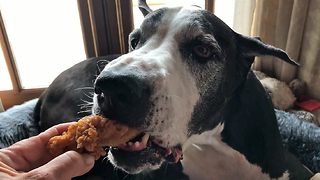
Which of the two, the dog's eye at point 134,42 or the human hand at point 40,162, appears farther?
the dog's eye at point 134,42

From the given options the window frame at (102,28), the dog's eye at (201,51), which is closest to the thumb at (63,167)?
the dog's eye at (201,51)

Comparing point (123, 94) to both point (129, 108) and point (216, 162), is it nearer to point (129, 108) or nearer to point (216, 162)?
point (129, 108)

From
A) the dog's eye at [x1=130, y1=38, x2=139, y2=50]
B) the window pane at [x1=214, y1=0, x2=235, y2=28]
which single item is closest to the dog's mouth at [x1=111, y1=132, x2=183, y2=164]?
the dog's eye at [x1=130, y1=38, x2=139, y2=50]

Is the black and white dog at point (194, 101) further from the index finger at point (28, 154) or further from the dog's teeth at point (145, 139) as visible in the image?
the index finger at point (28, 154)

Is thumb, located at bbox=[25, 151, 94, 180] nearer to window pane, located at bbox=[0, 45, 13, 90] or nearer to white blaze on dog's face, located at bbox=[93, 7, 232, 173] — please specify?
white blaze on dog's face, located at bbox=[93, 7, 232, 173]

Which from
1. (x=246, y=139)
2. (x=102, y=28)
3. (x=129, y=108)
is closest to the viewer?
(x=129, y=108)

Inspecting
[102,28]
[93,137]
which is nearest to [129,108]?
[93,137]
